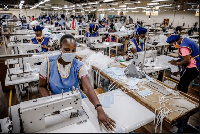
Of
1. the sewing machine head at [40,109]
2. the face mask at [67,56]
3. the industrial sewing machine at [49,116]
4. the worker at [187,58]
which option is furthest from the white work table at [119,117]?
the worker at [187,58]

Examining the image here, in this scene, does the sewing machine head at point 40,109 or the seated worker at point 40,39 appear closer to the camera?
the sewing machine head at point 40,109

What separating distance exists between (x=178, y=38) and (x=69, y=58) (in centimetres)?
239

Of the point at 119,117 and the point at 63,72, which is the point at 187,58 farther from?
the point at 63,72

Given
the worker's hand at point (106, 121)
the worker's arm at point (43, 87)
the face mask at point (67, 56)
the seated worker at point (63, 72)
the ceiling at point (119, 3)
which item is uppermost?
the ceiling at point (119, 3)

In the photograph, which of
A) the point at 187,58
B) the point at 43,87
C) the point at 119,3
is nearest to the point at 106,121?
the point at 43,87

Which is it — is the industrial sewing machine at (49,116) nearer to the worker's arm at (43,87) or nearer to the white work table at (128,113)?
the white work table at (128,113)

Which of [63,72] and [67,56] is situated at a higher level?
[67,56]

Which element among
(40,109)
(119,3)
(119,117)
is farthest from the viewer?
(119,3)

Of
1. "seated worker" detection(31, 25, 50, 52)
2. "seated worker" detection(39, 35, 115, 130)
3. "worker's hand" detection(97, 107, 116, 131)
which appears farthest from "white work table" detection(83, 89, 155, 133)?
"seated worker" detection(31, 25, 50, 52)

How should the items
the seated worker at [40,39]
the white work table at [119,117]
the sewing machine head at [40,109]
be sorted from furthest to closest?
the seated worker at [40,39], the white work table at [119,117], the sewing machine head at [40,109]

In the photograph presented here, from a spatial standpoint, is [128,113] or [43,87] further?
[43,87]

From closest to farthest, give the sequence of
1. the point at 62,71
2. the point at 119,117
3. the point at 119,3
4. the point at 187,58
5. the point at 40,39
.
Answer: the point at 119,117, the point at 62,71, the point at 187,58, the point at 40,39, the point at 119,3

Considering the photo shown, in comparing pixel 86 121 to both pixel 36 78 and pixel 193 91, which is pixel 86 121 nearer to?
pixel 36 78

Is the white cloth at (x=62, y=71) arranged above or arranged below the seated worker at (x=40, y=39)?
below
